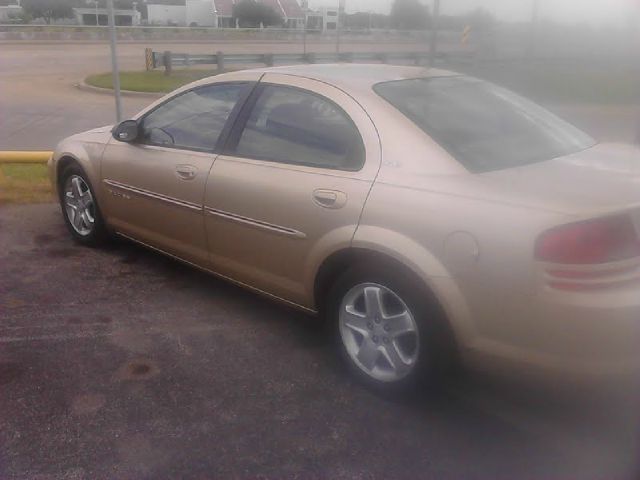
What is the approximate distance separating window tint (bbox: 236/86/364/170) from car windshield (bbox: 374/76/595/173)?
0.28m

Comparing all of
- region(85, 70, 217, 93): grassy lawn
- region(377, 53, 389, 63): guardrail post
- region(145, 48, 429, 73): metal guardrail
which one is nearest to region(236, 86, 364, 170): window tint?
region(145, 48, 429, 73): metal guardrail

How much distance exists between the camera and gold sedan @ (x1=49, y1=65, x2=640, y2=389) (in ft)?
7.79

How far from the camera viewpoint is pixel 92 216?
191 inches

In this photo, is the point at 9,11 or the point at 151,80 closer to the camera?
the point at 151,80

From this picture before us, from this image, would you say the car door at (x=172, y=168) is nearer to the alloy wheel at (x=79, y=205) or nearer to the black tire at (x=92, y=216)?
the black tire at (x=92, y=216)

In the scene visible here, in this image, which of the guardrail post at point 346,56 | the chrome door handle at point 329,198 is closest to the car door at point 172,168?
the chrome door handle at point 329,198

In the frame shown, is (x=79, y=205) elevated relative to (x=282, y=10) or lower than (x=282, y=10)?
lower

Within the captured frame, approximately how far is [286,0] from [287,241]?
6.06 metres

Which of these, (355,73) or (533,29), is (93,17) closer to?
(533,29)

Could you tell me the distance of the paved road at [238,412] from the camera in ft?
8.23

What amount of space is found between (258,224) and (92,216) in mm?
2017

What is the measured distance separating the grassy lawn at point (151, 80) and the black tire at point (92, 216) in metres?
11.4

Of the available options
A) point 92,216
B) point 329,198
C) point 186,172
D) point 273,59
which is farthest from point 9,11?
point 329,198

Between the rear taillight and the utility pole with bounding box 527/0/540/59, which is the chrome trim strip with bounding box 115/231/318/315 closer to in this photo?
the rear taillight
